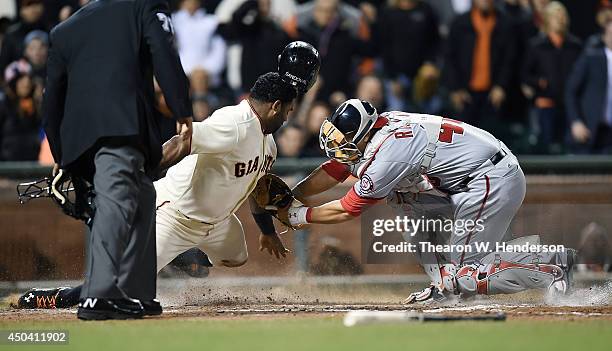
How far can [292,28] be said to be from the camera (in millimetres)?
12922

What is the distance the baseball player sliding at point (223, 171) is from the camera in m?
7.71

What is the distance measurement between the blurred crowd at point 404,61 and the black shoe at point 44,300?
402 cm

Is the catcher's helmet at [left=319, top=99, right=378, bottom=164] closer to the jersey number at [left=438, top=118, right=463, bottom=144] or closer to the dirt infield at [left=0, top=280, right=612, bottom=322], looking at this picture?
the jersey number at [left=438, top=118, right=463, bottom=144]

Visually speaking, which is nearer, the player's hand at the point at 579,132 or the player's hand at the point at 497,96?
the player's hand at the point at 579,132

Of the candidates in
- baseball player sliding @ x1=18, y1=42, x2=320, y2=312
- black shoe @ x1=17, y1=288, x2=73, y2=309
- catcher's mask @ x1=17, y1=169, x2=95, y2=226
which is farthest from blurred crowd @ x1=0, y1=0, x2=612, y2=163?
catcher's mask @ x1=17, y1=169, x2=95, y2=226

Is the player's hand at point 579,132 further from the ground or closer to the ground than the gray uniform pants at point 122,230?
closer to the ground

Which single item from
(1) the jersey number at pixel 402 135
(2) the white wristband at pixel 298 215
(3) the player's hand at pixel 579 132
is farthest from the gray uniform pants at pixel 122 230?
(3) the player's hand at pixel 579 132

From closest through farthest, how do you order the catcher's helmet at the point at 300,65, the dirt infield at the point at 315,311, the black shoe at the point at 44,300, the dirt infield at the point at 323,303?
the dirt infield at the point at 315,311
the dirt infield at the point at 323,303
the black shoe at the point at 44,300
the catcher's helmet at the point at 300,65

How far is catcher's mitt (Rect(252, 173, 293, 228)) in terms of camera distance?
27.4ft

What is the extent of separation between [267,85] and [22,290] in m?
3.17

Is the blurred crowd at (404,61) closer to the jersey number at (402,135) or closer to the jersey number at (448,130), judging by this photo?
the jersey number at (448,130)

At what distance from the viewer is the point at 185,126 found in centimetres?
705

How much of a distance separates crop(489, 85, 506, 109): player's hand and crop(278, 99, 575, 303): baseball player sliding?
4.52 metres

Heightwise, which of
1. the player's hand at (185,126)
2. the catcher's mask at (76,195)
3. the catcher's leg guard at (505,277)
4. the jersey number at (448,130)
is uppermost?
the player's hand at (185,126)
